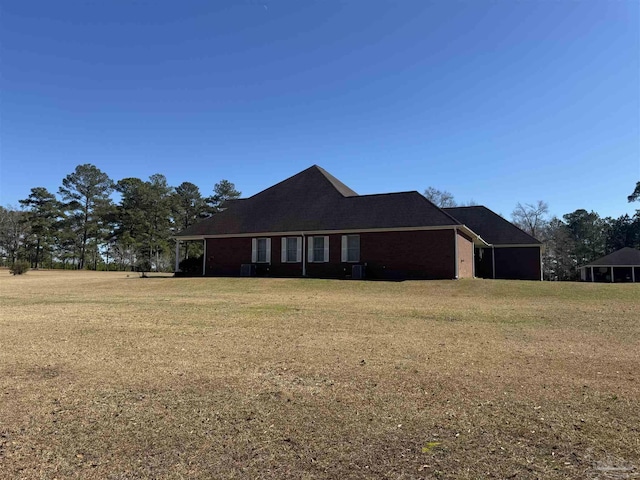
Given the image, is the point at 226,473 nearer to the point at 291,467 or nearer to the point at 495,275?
the point at 291,467

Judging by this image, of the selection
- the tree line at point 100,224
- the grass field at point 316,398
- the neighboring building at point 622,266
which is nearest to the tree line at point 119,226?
the tree line at point 100,224

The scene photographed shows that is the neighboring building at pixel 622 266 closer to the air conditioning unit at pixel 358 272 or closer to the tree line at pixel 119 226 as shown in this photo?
the tree line at pixel 119 226

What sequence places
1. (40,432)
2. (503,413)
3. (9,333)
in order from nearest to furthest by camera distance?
1. (40,432)
2. (503,413)
3. (9,333)

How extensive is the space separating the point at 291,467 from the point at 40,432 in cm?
225

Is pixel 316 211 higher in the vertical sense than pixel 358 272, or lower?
higher

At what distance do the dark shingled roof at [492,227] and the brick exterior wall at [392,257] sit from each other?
547 cm

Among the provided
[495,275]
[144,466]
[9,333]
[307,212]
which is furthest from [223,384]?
[495,275]

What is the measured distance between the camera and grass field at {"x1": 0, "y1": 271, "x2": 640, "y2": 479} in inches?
128

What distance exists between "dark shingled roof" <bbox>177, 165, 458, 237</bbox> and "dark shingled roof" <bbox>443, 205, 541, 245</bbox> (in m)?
9.23

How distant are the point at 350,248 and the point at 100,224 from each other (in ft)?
135

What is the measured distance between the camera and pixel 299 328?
28.1 ft

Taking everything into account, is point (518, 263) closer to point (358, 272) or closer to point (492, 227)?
point (492, 227)

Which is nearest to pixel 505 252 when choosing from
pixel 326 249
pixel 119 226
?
pixel 326 249

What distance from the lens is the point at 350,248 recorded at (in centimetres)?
2394
